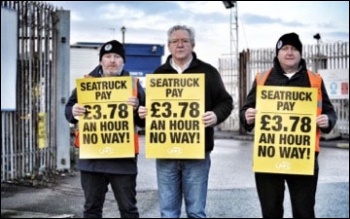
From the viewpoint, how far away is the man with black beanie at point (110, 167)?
A: 4.71 metres

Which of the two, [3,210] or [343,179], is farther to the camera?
[343,179]

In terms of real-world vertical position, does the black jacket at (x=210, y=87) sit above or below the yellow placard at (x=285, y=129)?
above

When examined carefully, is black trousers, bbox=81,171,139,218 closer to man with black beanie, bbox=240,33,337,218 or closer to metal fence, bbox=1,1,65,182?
man with black beanie, bbox=240,33,337,218

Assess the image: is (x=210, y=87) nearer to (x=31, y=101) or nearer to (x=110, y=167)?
(x=110, y=167)

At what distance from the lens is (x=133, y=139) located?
4707 mm

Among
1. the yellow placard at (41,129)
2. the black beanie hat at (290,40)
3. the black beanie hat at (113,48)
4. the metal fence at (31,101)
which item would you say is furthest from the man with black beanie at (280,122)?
the yellow placard at (41,129)

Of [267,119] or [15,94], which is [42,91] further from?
[267,119]

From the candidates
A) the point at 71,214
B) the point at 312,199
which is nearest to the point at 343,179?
the point at 71,214

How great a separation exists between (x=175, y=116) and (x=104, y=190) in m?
0.97

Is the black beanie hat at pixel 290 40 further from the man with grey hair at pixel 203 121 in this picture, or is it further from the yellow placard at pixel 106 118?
the yellow placard at pixel 106 118

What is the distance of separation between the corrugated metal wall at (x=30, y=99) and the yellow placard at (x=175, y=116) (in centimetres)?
616

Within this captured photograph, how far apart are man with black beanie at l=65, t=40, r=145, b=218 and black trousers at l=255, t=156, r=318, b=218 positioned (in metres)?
0.98

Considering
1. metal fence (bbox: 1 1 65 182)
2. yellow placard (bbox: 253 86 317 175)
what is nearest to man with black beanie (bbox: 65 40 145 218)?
yellow placard (bbox: 253 86 317 175)

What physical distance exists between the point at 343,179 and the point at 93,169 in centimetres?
682
